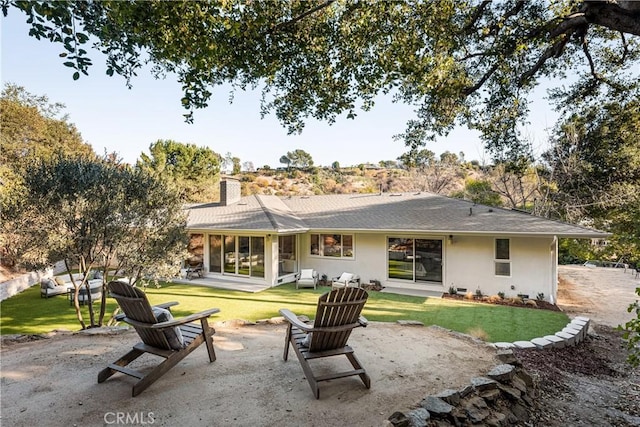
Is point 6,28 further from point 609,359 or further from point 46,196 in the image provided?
point 609,359

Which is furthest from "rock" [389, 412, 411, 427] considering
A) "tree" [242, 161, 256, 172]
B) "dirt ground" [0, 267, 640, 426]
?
"tree" [242, 161, 256, 172]

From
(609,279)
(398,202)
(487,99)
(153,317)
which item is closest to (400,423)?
(153,317)

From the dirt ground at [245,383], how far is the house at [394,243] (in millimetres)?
5307

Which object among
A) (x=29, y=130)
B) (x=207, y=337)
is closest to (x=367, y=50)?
(x=207, y=337)

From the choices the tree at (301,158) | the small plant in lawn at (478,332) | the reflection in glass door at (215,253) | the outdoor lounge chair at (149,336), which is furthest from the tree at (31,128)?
the tree at (301,158)

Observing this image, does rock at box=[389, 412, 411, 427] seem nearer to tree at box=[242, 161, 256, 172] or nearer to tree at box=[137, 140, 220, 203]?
tree at box=[137, 140, 220, 203]

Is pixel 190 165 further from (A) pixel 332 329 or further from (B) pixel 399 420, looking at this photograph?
(B) pixel 399 420

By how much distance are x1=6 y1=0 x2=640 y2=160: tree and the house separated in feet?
12.7

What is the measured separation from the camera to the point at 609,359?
6734 millimetres

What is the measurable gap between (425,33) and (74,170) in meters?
6.92

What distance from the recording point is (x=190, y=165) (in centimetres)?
2927

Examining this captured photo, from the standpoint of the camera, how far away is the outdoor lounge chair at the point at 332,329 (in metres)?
3.96

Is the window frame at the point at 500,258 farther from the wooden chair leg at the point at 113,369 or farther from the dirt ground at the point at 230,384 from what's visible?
the wooden chair leg at the point at 113,369

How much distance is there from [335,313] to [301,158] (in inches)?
2021
